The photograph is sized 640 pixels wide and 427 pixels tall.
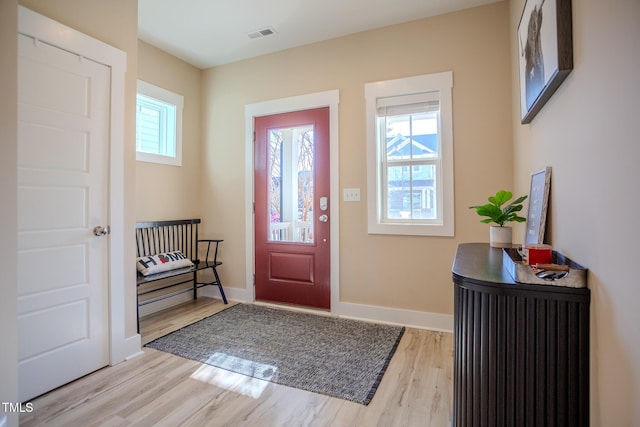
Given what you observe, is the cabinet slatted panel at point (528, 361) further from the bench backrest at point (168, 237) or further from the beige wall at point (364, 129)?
the bench backrest at point (168, 237)

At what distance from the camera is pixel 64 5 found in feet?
6.33

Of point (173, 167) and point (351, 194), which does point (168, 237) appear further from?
point (351, 194)

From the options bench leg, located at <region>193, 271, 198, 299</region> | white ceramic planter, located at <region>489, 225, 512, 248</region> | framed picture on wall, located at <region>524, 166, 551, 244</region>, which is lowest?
bench leg, located at <region>193, 271, 198, 299</region>

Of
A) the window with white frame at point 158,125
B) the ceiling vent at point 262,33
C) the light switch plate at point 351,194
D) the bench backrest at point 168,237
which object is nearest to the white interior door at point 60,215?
the bench backrest at point 168,237

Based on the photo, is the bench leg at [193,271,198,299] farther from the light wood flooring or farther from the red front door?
the light wood flooring

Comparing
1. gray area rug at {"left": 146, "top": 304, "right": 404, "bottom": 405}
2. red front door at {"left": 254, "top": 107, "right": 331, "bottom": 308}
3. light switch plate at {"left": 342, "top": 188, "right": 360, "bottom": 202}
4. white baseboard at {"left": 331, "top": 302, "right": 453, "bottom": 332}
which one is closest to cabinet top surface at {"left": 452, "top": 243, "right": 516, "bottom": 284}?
gray area rug at {"left": 146, "top": 304, "right": 404, "bottom": 405}

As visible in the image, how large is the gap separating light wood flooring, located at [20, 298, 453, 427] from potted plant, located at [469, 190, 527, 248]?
897 mm

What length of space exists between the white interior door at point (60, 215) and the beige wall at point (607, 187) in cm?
254

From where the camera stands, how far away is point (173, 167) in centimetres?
348

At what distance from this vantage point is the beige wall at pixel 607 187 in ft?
2.50

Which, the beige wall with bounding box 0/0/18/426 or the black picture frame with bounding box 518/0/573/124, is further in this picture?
the beige wall with bounding box 0/0/18/426

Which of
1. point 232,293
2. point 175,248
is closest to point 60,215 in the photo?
point 175,248

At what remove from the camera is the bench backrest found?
3.11m

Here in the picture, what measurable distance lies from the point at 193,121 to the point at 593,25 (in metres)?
3.64
